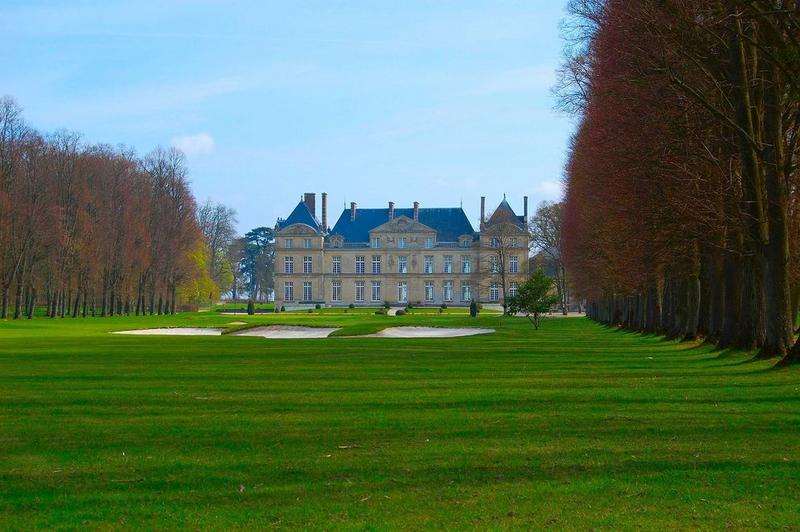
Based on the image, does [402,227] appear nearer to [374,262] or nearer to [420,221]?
[420,221]

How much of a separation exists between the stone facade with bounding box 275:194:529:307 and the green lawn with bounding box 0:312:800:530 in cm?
8506

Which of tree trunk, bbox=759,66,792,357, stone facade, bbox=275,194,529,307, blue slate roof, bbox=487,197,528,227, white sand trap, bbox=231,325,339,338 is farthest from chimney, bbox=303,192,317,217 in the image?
tree trunk, bbox=759,66,792,357

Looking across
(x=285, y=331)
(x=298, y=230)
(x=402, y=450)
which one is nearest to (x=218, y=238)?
(x=298, y=230)

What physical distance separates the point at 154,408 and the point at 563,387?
16.6 feet

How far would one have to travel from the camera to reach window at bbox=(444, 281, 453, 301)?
326 ft

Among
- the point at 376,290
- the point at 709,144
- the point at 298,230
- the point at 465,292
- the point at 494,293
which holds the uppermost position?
the point at 298,230

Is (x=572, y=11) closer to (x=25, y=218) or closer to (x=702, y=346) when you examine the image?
(x=702, y=346)

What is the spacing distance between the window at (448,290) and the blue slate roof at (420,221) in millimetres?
4655

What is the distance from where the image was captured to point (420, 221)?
102 meters

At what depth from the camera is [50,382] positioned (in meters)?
12.9

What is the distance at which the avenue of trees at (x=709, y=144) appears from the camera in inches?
578

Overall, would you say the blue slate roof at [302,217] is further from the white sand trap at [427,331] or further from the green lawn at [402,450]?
the green lawn at [402,450]

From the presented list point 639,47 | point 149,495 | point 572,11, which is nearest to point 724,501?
point 149,495

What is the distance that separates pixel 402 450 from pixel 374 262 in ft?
306
